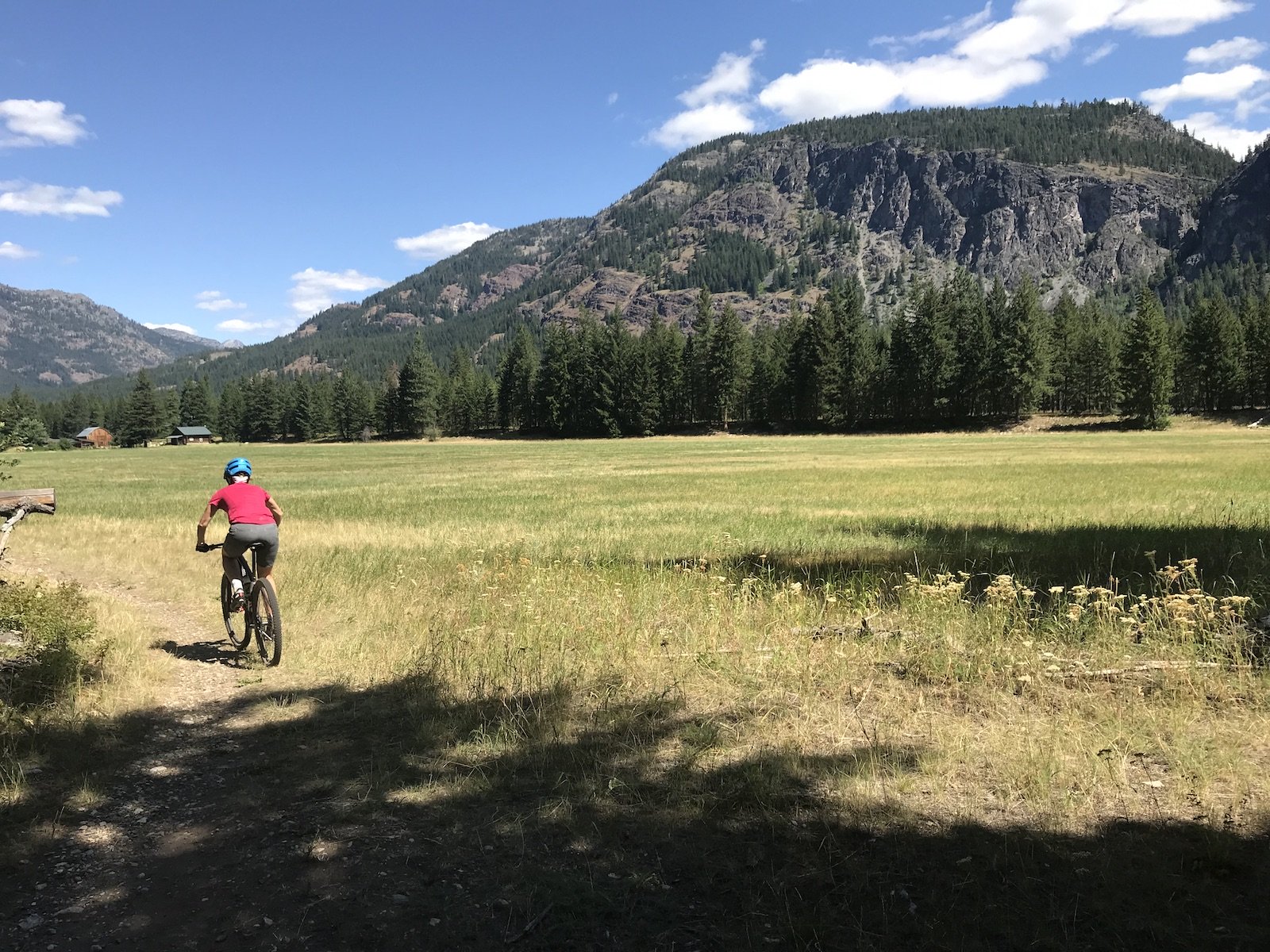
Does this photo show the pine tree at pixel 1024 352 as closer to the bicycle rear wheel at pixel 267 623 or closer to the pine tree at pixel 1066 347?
the pine tree at pixel 1066 347

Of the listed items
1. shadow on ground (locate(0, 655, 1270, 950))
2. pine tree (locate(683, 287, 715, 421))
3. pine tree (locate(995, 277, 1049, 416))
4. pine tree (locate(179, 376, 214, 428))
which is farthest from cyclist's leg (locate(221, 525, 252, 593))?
pine tree (locate(179, 376, 214, 428))

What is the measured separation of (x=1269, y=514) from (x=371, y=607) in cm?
1878

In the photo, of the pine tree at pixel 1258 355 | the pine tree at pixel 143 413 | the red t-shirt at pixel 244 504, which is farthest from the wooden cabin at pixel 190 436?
the pine tree at pixel 1258 355

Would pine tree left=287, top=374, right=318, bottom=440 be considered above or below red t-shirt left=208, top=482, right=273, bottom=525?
above

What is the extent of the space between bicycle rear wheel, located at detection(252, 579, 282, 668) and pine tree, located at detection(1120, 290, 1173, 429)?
86.2m

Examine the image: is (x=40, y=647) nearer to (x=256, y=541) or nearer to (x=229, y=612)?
(x=229, y=612)

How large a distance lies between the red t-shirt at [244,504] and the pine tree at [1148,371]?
8612cm

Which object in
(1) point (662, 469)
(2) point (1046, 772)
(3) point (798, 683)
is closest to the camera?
(2) point (1046, 772)

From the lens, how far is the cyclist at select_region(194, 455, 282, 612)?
8773mm

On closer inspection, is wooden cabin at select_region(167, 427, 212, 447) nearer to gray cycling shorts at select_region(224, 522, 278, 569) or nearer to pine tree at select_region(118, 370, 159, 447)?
pine tree at select_region(118, 370, 159, 447)

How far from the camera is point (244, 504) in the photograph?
28.9 ft

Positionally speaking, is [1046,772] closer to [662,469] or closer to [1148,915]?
[1148,915]

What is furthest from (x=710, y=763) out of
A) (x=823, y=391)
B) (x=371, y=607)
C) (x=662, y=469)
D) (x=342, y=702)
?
(x=823, y=391)

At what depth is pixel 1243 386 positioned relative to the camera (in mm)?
84375
